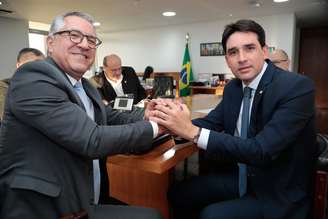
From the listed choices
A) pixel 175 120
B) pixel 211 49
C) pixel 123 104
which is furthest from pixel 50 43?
pixel 211 49

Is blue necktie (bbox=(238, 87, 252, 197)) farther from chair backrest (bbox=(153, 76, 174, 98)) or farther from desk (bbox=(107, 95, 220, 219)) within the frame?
chair backrest (bbox=(153, 76, 174, 98))

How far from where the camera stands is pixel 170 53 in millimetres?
7332

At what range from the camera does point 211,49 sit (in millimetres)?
6707

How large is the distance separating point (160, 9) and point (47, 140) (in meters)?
4.65

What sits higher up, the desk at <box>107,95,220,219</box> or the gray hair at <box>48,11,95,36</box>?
the gray hair at <box>48,11,95,36</box>

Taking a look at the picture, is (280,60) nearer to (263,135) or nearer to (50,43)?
(263,135)

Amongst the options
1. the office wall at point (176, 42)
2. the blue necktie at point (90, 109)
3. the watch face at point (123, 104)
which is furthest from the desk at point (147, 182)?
the office wall at point (176, 42)

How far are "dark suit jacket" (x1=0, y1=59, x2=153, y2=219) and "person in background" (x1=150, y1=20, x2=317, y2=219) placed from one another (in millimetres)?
352

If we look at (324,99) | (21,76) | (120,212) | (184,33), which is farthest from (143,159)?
(324,99)

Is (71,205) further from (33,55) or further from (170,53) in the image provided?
(170,53)

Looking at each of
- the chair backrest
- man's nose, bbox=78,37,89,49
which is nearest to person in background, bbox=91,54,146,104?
the chair backrest

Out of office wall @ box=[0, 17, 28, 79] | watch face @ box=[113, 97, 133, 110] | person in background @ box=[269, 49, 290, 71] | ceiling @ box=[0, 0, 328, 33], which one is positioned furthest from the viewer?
office wall @ box=[0, 17, 28, 79]

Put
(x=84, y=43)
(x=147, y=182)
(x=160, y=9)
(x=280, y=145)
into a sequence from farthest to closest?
(x=160, y=9) → (x=147, y=182) → (x=84, y=43) → (x=280, y=145)

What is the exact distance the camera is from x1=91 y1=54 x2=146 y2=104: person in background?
3324 mm
